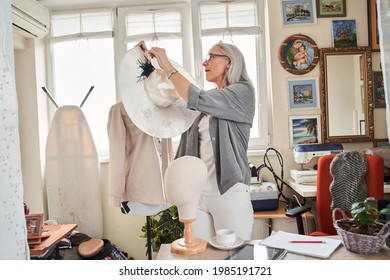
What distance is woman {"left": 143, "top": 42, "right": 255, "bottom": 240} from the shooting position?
1.02 meters

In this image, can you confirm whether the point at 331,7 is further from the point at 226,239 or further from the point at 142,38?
the point at 226,239

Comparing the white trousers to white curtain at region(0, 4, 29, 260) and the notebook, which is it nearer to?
the notebook

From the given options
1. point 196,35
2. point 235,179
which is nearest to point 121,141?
point 235,179

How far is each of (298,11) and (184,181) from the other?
1.51 metres

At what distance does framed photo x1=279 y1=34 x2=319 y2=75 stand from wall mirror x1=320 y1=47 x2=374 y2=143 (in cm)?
5

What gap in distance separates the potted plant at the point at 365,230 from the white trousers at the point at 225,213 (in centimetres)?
36

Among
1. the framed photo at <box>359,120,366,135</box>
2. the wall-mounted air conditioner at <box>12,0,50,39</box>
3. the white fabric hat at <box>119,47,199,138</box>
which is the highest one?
the wall-mounted air conditioner at <box>12,0,50,39</box>

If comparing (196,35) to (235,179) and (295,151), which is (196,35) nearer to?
(295,151)

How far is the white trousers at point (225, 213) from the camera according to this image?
3.49 ft

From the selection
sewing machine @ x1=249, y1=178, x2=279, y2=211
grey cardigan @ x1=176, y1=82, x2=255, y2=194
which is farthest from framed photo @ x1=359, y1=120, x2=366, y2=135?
grey cardigan @ x1=176, y1=82, x2=255, y2=194

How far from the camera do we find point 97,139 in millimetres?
1984

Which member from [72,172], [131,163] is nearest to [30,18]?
[72,172]

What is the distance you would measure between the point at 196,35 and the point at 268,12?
43cm
